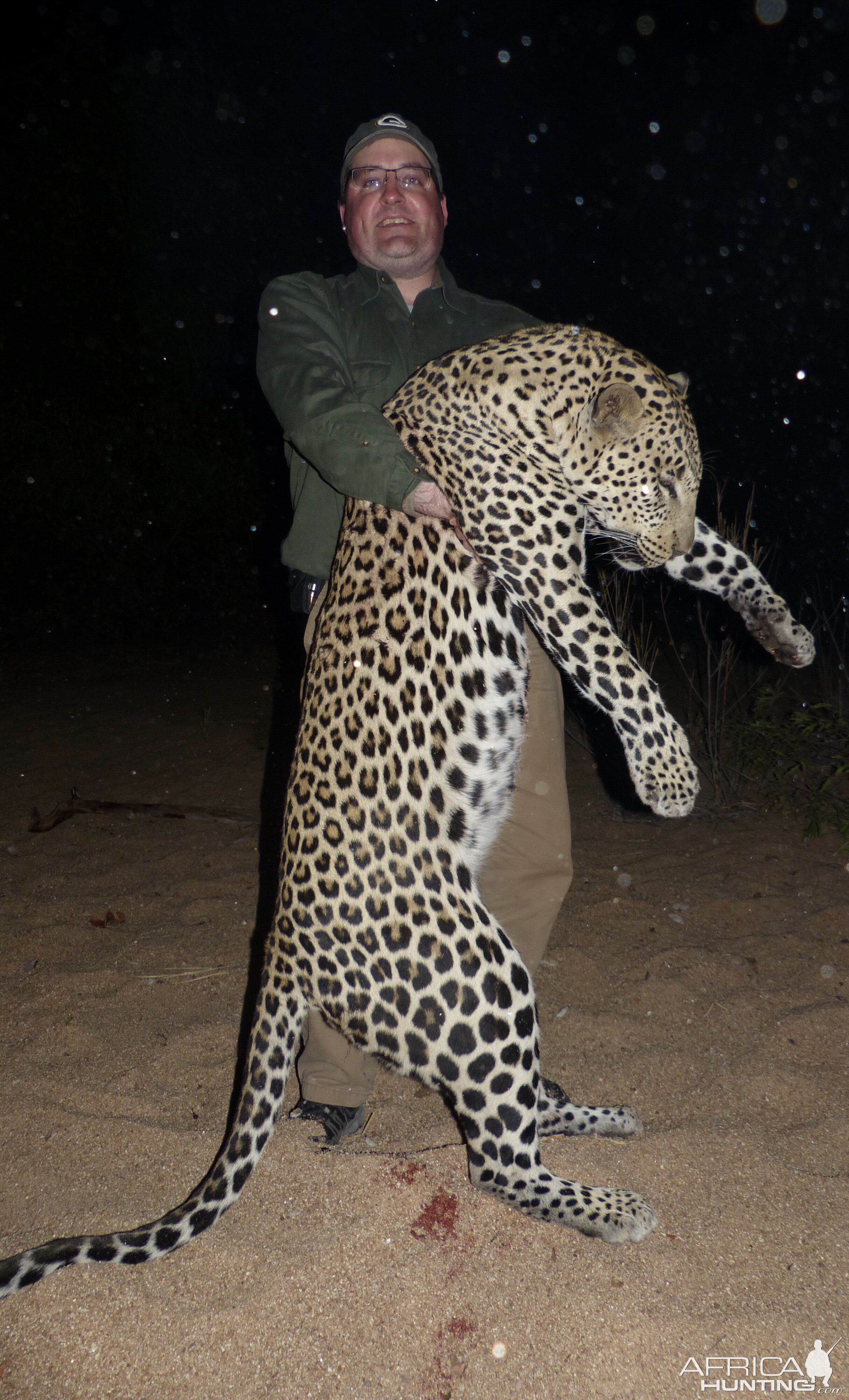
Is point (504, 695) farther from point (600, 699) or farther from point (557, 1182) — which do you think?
point (557, 1182)

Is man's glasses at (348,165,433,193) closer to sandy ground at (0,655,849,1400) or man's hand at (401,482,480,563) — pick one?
man's hand at (401,482,480,563)

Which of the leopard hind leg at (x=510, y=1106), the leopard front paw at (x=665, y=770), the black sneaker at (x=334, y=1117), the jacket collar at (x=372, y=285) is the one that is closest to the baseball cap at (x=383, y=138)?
the jacket collar at (x=372, y=285)

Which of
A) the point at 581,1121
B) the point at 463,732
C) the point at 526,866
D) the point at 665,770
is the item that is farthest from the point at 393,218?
the point at 581,1121

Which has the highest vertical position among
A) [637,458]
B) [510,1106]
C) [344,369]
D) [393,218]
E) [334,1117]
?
[393,218]

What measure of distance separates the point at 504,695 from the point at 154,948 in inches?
92.5

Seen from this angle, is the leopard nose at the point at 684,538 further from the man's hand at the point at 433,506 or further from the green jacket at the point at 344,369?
the green jacket at the point at 344,369

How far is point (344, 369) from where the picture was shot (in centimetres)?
262

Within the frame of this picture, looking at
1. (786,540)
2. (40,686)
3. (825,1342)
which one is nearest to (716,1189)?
(825,1342)

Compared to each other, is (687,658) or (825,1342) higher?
(687,658)

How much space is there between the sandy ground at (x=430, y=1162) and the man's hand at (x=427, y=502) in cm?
182

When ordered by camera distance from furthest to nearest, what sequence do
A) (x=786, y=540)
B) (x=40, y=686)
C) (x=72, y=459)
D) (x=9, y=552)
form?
1. (x=786, y=540)
2. (x=9, y=552)
3. (x=72, y=459)
4. (x=40, y=686)

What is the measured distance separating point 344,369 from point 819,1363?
279 cm

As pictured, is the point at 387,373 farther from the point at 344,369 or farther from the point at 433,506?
the point at 433,506

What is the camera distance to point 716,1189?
2410mm
